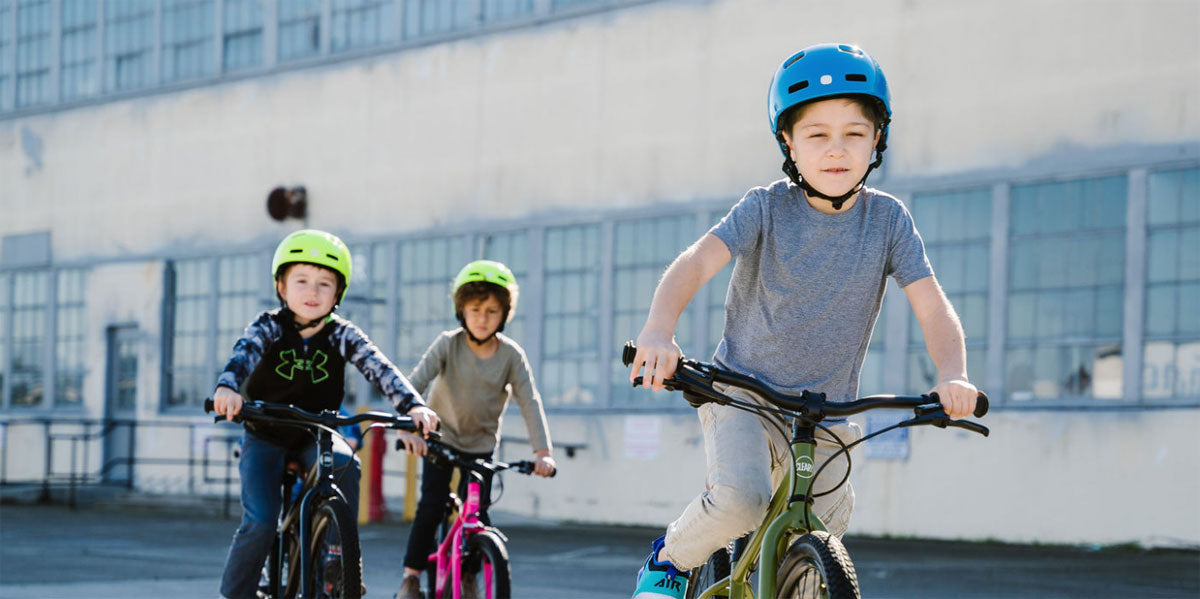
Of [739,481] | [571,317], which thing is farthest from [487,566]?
[571,317]

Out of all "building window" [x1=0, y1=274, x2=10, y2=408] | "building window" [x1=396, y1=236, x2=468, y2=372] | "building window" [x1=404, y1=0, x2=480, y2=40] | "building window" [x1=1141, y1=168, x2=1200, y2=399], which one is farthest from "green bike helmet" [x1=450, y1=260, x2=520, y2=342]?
"building window" [x1=0, y1=274, x2=10, y2=408]

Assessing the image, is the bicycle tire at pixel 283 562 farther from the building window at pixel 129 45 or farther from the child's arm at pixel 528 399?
the building window at pixel 129 45

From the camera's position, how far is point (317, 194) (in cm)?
2150

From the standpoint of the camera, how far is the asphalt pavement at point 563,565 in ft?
33.8

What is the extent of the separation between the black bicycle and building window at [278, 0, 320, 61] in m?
16.4

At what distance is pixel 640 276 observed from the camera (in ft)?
59.3

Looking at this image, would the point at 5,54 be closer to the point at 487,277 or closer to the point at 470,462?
the point at 487,277

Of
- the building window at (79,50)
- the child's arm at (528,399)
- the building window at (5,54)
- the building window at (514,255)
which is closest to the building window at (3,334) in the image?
the building window at (5,54)

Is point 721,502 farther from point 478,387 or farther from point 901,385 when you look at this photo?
point 901,385

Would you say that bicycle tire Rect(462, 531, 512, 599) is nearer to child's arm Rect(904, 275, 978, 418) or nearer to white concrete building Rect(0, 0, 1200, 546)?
child's arm Rect(904, 275, 978, 418)

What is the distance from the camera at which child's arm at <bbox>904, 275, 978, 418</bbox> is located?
13.2 ft

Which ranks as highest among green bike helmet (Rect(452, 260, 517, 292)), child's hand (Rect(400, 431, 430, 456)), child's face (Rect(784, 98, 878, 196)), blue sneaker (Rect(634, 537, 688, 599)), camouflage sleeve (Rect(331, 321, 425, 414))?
child's face (Rect(784, 98, 878, 196))

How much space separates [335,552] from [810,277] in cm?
222

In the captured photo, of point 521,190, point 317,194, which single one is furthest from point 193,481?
point 521,190
